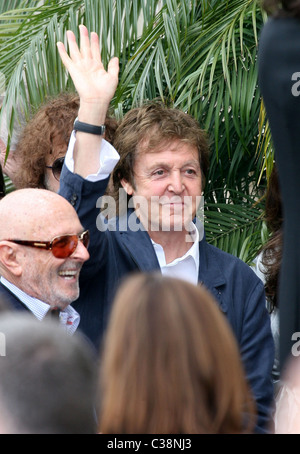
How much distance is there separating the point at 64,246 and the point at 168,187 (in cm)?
66

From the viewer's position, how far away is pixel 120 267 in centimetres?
289

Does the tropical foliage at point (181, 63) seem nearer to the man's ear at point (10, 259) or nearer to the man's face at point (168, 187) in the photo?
the man's face at point (168, 187)

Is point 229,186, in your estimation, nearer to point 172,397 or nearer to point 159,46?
point 159,46

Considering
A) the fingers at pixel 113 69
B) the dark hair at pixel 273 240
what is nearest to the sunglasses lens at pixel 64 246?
the fingers at pixel 113 69

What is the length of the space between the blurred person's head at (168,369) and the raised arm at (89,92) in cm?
114

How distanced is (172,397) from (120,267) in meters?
1.46

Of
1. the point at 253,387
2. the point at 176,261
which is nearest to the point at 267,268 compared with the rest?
the point at 176,261

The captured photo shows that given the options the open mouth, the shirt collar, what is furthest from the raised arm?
the shirt collar

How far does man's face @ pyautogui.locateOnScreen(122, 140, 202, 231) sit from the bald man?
54cm

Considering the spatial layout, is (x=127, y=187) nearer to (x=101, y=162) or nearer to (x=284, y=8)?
(x=101, y=162)

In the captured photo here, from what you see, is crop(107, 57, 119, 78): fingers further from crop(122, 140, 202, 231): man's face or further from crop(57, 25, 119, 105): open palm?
crop(122, 140, 202, 231): man's face

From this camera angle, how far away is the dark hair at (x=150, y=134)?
3141 mm

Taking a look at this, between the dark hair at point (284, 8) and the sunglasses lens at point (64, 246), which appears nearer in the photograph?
the dark hair at point (284, 8)

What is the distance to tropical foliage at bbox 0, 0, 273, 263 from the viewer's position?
14.0ft
